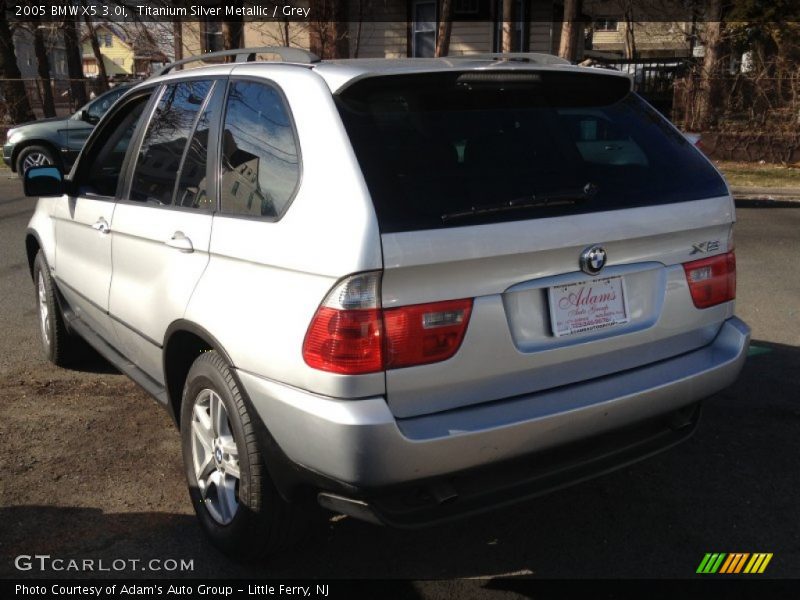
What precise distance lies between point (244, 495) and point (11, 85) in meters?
25.6

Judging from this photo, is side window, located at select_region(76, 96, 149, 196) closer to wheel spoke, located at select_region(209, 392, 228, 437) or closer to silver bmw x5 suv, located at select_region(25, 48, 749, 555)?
silver bmw x5 suv, located at select_region(25, 48, 749, 555)

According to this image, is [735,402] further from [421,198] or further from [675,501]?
[421,198]

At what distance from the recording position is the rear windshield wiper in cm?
280

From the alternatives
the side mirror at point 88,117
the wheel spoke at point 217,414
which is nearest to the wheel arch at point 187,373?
the wheel spoke at point 217,414

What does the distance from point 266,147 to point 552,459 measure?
1513 mm

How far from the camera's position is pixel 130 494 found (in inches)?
155

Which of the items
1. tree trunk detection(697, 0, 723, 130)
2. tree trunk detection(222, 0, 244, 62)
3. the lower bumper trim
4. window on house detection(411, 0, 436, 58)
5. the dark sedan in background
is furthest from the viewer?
window on house detection(411, 0, 436, 58)

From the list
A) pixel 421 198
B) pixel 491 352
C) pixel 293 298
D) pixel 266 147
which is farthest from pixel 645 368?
pixel 266 147

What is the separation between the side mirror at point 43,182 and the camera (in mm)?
4680

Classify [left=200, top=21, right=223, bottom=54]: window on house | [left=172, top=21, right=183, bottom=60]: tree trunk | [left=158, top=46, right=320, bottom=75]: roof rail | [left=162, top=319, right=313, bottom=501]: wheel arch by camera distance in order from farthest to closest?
[left=200, top=21, right=223, bottom=54]: window on house < [left=172, top=21, right=183, bottom=60]: tree trunk < [left=158, top=46, right=320, bottom=75]: roof rail < [left=162, top=319, right=313, bottom=501]: wheel arch

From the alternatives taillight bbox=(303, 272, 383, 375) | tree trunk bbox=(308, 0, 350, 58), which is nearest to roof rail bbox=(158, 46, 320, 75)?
taillight bbox=(303, 272, 383, 375)

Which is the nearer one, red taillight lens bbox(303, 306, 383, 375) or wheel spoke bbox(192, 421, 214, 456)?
red taillight lens bbox(303, 306, 383, 375)

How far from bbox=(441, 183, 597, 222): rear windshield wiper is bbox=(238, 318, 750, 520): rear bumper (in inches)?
24.4

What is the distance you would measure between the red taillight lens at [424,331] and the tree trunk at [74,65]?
2612 centimetres
